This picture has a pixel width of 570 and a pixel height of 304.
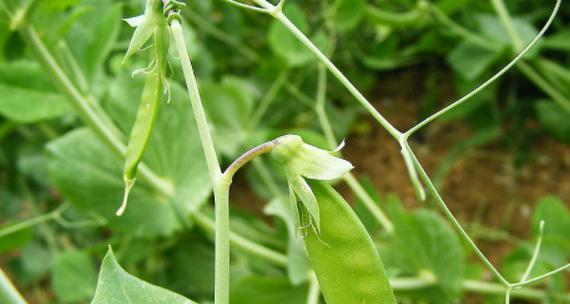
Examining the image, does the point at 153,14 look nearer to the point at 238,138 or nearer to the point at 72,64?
the point at 72,64

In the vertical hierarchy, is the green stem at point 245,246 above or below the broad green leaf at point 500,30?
below

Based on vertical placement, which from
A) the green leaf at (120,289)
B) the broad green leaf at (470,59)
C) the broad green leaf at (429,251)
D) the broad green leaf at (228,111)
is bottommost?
the green leaf at (120,289)

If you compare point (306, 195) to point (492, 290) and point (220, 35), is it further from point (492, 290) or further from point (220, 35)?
point (220, 35)

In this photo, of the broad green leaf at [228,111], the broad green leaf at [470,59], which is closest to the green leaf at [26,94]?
the broad green leaf at [228,111]

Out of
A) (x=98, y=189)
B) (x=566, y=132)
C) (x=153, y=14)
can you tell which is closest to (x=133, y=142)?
(x=153, y=14)

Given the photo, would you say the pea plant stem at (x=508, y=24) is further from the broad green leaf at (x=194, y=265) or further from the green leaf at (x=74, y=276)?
the green leaf at (x=74, y=276)

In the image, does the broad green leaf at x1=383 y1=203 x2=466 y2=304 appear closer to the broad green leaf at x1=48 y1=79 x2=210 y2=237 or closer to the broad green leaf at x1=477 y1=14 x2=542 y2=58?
the broad green leaf at x1=48 y1=79 x2=210 y2=237
